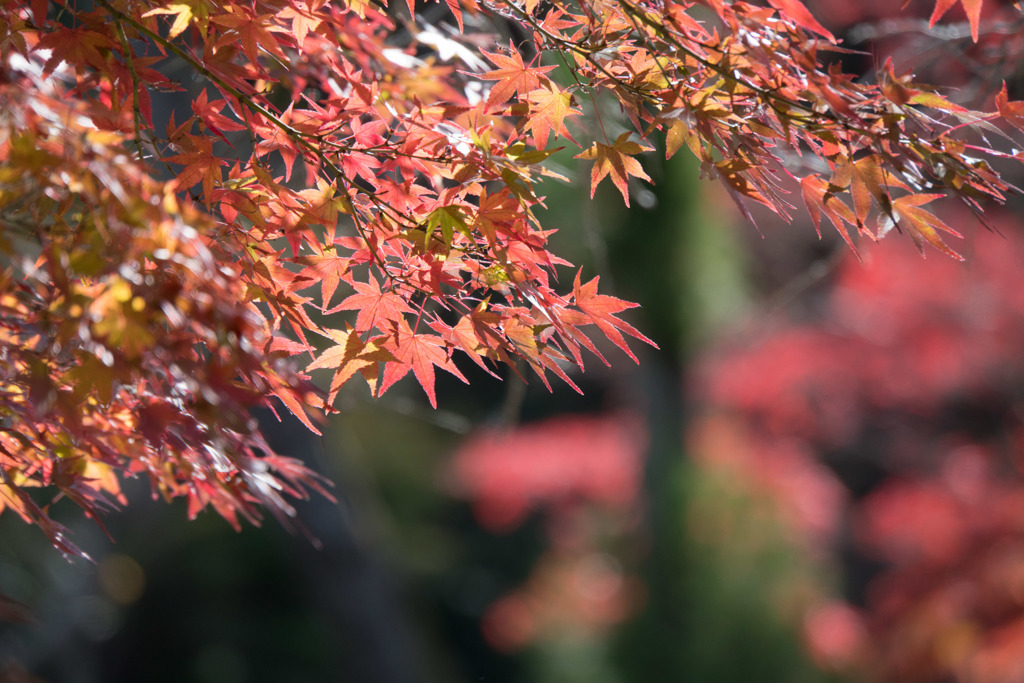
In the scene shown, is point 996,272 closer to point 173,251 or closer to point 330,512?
point 330,512

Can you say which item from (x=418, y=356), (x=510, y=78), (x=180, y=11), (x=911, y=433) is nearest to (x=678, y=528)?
(x=911, y=433)

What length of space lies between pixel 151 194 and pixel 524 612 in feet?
17.3

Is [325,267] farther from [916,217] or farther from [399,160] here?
[916,217]

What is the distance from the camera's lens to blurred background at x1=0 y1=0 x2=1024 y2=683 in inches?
144

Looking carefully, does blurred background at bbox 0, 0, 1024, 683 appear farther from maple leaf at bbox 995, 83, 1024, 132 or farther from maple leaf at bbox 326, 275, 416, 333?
maple leaf at bbox 995, 83, 1024, 132

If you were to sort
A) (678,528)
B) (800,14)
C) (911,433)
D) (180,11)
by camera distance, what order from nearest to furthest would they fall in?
(800,14)
(180,11)
(678,528)
(911,433)

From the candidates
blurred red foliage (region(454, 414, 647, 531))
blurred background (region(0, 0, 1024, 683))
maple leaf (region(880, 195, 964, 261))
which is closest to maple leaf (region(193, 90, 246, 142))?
maple leaf (region(880, 195, 964, 261))

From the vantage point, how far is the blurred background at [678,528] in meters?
3.65

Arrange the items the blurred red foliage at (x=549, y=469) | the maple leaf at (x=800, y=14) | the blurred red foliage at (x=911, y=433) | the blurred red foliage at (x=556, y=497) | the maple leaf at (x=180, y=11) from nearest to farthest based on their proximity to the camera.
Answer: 1. the maple leaf at (x=800, y=14)
2. the maple leaf at (x=180, y=11)
3. the blurred red foliage at (x=911, y=433)
4. the blurred red foliage at (x=556, y=497)
5. the blurred red foliage at (x=549, y=469)

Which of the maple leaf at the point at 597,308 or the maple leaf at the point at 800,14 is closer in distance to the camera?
the maple leaf at the point at 800,14

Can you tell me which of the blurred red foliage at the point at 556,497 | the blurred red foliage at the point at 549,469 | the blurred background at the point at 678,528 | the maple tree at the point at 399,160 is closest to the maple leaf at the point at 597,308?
the maple tree at the point at 399,160

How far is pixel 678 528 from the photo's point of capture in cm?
405

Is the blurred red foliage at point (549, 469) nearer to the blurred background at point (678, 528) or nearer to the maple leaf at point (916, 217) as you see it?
the blurred background at point (678, 528)

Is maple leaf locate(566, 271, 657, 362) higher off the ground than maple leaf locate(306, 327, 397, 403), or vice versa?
maple leaf locate(306, 327, 397, 403)
